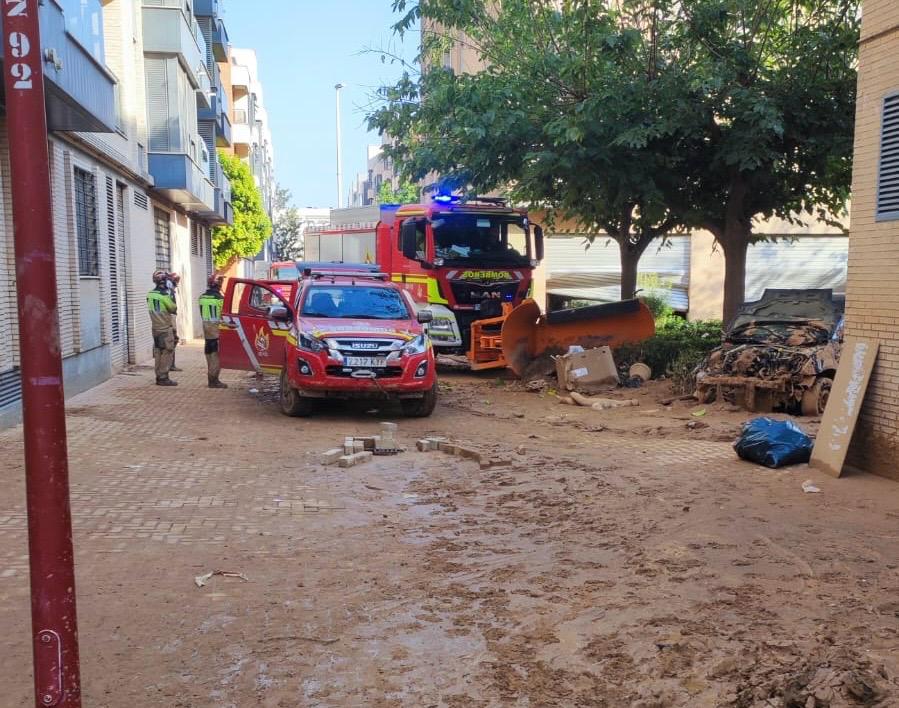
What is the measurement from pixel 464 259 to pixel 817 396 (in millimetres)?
7325

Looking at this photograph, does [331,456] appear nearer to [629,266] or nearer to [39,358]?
[39,358]

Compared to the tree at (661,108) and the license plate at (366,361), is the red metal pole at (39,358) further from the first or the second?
the tree at (661,108)

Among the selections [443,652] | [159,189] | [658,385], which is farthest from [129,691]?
[159,189]

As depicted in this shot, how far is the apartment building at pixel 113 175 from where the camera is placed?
1120cm

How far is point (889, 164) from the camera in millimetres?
8281

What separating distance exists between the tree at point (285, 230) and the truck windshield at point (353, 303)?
205ft

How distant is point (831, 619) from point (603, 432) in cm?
664

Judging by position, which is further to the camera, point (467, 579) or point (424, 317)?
point (424, 317)

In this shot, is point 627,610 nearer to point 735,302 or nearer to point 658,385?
point 658,385

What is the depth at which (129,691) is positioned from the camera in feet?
13.1

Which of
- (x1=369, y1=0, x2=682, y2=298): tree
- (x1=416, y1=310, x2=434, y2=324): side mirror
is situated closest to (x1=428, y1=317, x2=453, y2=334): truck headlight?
(x1=369, y1=0, x2=682, y2=298): tree

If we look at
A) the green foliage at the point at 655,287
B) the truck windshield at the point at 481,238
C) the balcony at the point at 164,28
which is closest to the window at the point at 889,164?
the truck windshield at the point at 481,238

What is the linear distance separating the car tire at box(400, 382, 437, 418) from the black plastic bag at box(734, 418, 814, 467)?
171 inches

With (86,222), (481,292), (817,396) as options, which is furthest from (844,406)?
(86,222)
